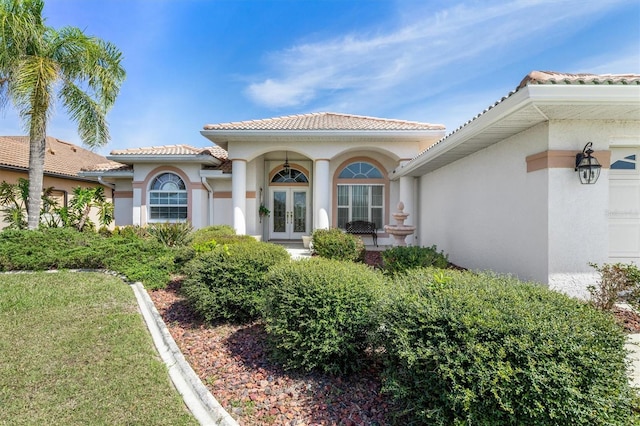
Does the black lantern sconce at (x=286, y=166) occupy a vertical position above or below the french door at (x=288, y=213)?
above

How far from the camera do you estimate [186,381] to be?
11.0 ft

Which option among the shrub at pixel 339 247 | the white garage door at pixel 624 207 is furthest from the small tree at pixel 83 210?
the white garage door at pixel 624 207

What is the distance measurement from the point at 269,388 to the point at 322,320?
926 mm

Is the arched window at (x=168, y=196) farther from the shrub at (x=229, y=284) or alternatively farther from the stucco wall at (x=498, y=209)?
the stucco wall at (x=498, y=209)

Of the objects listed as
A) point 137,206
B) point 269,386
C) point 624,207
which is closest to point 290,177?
point 137,206

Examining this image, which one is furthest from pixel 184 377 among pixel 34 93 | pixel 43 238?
pixel 34 93

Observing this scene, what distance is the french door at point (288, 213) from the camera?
1509 centimetres

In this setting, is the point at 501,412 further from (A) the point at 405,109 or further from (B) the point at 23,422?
(A) the point at 405,109

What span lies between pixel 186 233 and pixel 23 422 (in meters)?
8.14

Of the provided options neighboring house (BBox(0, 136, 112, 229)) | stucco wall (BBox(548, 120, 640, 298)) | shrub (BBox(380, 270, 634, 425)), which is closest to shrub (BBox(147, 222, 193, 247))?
neighboring house (BBox(0, 136, 112, 229))

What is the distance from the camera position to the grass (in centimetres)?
280

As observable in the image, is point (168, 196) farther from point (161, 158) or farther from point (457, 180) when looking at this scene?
point (457, 180)

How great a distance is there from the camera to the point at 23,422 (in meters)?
2.69

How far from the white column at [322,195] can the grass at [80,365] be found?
297 inches
